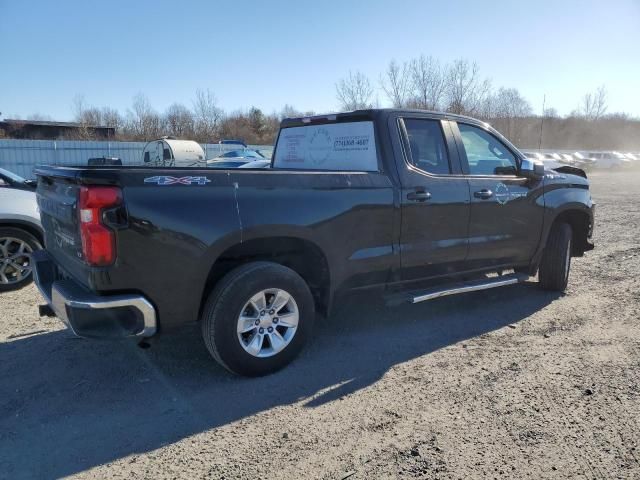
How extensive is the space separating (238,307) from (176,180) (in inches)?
38.3

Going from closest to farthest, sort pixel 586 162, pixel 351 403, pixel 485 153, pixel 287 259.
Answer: pixel 351 403
pixel 287 259
pixel 485 153
pixel 586 162

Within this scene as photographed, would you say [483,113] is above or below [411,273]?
above

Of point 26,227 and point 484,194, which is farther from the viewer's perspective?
point 26,227

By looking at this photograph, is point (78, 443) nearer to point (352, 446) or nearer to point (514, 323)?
point (352, 446)

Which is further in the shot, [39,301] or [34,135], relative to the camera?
[34,135]

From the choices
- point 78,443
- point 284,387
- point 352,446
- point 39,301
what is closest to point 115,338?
point 78,443

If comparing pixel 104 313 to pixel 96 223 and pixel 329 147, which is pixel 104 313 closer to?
pixel 96 223

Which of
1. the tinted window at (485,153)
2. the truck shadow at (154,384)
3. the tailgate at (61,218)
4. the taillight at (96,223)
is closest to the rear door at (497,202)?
the tinted window at (485,153)

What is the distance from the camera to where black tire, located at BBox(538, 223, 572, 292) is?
5.90 meters

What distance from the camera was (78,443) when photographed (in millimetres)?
2996

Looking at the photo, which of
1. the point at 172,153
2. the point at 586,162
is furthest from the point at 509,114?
the point at 172,153

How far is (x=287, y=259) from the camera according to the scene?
165 inches

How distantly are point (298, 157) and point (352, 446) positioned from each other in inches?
128

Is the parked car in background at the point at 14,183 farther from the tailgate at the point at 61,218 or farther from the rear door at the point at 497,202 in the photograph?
the rear door at the point at 497,202
